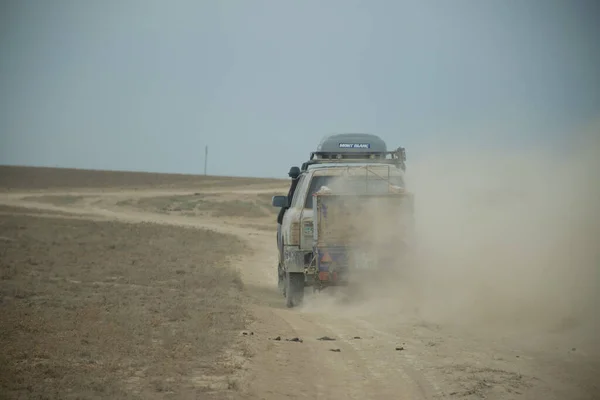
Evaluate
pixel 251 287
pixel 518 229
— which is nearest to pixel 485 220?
pixel 518 229

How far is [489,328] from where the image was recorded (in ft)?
32.2

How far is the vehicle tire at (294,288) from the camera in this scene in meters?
12.4

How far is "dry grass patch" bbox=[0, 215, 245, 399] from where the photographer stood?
23.0 feet

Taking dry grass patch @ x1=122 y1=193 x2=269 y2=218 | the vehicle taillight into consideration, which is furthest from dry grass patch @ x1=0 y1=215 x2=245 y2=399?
dry grass patch @ x1=122 y1=193 x2=269 y2=218

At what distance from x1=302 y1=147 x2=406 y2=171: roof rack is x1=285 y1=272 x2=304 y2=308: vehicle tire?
89.5 inches

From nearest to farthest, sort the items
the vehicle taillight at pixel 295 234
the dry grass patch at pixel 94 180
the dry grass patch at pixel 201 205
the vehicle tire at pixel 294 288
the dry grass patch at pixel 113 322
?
the dry grass patch at pixel 113 322 → the vehicle taillight at pixel 295 234 → the vehicle tire at pixel 294 288 → the dry grass patch at pixel 201 205 → the dry grass patch at pixel 94 180

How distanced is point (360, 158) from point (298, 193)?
6.11 ft

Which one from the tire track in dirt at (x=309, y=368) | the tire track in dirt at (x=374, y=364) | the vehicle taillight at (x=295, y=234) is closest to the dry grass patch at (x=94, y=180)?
the vehicle taillight at (x=295, y=234)

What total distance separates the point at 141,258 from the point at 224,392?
14858 mm

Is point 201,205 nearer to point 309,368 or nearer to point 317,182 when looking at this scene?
point 317,182

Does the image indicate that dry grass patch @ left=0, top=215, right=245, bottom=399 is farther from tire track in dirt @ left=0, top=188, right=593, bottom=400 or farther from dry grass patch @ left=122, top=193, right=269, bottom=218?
dry grass patch @ left=122, top=193, right=269, bottom=218

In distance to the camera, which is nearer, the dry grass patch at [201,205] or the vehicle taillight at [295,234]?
the vehicle taillight at [295,234]

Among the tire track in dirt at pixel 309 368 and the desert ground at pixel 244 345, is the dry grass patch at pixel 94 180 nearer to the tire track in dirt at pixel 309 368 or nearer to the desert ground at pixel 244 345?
the desert ground at pixel 244 345

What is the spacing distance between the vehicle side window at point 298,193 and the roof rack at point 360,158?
293mm
